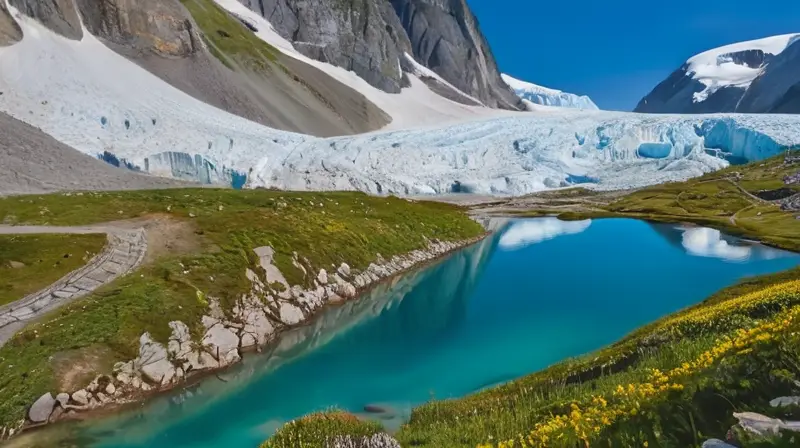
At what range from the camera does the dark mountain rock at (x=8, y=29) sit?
84.4 metres

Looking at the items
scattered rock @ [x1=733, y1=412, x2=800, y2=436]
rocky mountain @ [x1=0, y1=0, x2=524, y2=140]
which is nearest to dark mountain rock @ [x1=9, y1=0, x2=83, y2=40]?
rocky mountain @ [x1=0, y1=0, x2=524, y2=140]

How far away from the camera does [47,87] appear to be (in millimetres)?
79000

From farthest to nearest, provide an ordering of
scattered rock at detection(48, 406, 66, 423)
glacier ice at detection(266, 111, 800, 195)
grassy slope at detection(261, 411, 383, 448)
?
1. glacier ice at detection(266, 111, 800, 195)
2. scattered rock at detection(48, 406, 66, 423)
3. grassy slope at detection(261, 411, 383, 448)

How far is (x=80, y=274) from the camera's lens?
24.2 meters

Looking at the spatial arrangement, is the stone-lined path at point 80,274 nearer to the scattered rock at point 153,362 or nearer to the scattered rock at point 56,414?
the scattered rock at point 56,414

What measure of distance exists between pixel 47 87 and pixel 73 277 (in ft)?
230

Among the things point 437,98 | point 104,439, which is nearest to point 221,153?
point 104,439

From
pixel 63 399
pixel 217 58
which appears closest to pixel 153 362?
pixel 63 399

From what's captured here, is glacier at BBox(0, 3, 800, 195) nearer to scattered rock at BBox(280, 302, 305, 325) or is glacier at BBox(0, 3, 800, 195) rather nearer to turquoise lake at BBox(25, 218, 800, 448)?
turquoise lake at BBox(25, 218, 800, 448)

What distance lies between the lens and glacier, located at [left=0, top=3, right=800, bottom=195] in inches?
3105

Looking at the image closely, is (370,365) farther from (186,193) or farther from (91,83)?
(91,83)

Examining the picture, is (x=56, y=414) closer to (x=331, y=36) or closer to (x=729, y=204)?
(x=729, y=204)

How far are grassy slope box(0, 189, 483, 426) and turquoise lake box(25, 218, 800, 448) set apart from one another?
2804 mm

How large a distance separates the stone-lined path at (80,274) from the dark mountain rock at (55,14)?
83155mm
